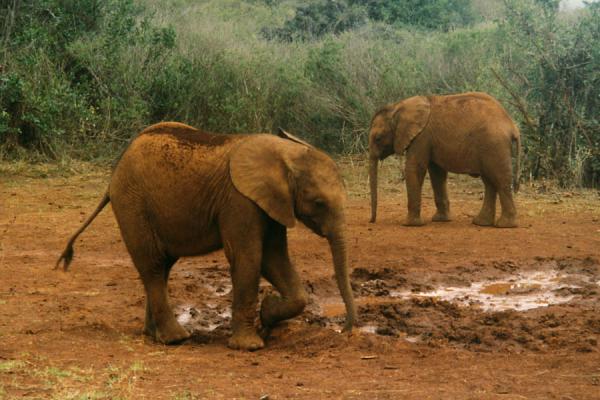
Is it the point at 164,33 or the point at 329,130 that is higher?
the point at 164,33

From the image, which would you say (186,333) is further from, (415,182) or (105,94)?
(105,94)

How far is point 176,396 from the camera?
215 inches

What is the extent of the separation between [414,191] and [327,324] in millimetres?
4667

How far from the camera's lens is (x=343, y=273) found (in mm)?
6883

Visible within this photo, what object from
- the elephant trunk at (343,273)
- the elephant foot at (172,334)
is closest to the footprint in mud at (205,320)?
the elephant foot at (172,334)

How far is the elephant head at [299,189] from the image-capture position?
22.6ft

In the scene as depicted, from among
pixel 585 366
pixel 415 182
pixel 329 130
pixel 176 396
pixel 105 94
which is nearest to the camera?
pixel 176 396

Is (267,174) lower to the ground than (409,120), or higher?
higher

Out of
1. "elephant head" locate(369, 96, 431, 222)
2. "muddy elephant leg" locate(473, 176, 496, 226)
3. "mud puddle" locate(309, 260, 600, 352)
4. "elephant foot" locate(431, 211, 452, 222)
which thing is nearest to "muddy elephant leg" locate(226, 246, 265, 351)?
"mud puddle" locate(309, 260, 600, 352)

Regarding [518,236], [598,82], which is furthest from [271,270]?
[598,82]

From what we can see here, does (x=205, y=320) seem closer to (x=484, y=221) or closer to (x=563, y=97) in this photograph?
(x=484, y=221)

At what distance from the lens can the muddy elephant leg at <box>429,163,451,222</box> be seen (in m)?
12.6

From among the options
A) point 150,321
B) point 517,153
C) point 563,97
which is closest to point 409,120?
point 517,153

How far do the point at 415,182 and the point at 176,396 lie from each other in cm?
728
